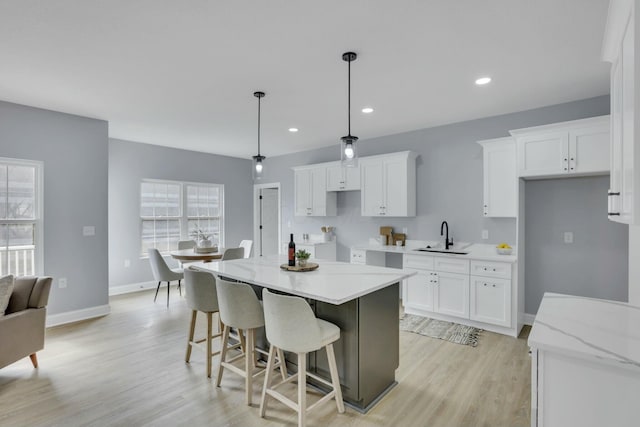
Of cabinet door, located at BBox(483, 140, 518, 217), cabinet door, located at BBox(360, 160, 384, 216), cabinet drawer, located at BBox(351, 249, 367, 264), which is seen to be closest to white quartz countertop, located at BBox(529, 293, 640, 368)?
cabinet door, located at BBox(483, 140, 518, 217)

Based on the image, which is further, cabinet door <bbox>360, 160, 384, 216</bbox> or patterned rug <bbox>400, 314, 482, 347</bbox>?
cabinet door <bbox>360, 160, 384, 216</bbox>

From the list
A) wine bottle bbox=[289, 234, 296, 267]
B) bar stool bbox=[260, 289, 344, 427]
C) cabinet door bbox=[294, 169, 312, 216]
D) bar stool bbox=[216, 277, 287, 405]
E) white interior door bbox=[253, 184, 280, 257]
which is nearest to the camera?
bar stool bbox=[260, 289, 344, 427]

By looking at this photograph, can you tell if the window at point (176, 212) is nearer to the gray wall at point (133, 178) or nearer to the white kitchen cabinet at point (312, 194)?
the gray wall at point (133, 178)

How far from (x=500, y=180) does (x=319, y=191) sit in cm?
296

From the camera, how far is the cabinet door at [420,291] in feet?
13.9

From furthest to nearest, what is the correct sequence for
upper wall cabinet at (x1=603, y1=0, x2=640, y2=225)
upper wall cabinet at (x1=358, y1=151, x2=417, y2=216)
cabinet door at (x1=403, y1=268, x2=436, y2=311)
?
upper wall cabinet at (x1=358, y1=151, x2=417, y2=216)
cabinet door at (x1=403, y1=268, x2=436, y2=311)
upper wall cabinet at (x1=603, y1=0, x2=640, y2=225)

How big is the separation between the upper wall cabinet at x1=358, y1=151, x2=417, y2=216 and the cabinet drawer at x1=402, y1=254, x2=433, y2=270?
0.71m

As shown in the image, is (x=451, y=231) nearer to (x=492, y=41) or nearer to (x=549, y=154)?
(x=549, y=154)

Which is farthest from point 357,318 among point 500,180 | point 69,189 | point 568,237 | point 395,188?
point 69,189

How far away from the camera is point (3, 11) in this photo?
208 cm

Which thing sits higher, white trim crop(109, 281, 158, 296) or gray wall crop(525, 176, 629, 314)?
gray wall crop(525, 176, 629, 314)

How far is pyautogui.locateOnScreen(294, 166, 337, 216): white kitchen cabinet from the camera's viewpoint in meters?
5.90

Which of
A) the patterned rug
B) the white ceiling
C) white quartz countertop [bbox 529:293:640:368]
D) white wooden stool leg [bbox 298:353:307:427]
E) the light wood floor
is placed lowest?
the light wood floor

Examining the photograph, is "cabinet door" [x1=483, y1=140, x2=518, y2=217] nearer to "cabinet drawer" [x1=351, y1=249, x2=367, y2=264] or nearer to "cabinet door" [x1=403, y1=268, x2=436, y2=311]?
"cabinet door" [x1=403, y1=268, x2=436, y2=311]
